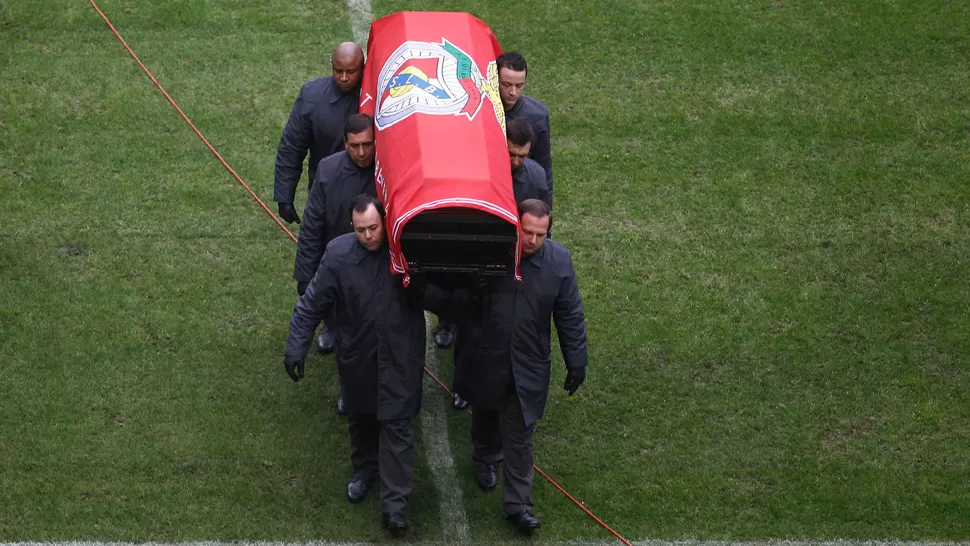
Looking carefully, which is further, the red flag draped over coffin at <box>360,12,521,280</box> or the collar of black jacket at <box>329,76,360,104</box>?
the collar of black jacket at <box>329,76,360,104</box>

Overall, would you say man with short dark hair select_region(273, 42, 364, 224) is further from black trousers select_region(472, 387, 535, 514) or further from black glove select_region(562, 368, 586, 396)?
black glove select_region(562, 368, 586, 396)

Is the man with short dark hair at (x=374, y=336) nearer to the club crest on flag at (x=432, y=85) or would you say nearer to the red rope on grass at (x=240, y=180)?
the club crest on flag at (x=432, y=85)

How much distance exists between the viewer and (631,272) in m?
8.62

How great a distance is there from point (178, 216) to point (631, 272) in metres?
3.19

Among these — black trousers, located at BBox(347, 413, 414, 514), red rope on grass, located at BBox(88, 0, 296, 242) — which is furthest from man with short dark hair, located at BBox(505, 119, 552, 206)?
red rope on grass, located at BBox(88, 0, 296, 242)

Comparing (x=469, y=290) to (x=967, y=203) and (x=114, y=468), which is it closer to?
(x=114, y=468)

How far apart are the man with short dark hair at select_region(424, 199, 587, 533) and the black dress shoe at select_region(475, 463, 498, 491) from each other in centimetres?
29

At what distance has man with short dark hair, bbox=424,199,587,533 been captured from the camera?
6.38 m

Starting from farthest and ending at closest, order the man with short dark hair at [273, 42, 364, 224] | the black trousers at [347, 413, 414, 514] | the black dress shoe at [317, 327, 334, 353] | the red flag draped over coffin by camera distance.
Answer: the black dress shoe at [317, 327, 334, 353] → the man with short dark hair at [273, 42, 364, 224] → the black trousers at [347, 413, 414, 514] → the red flag draped over coffin

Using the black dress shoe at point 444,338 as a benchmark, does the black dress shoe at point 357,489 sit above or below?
below

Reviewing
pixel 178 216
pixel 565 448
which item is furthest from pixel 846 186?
pixel 178 216

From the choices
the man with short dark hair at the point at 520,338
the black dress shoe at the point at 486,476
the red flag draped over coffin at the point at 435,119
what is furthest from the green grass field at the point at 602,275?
the red flag draped over coffin at the point at 435,119

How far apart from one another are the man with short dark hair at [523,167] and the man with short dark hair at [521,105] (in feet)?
0.87

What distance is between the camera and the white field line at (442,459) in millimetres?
6836
